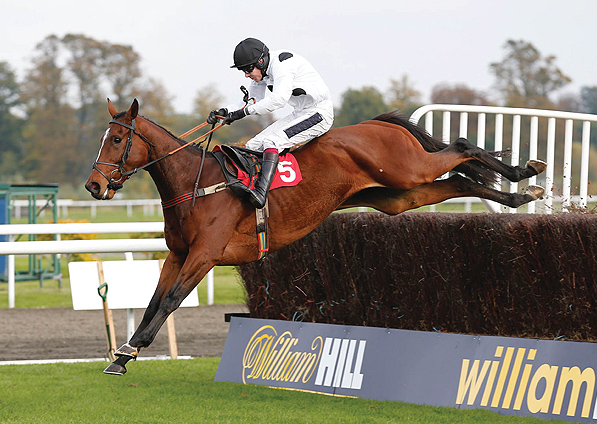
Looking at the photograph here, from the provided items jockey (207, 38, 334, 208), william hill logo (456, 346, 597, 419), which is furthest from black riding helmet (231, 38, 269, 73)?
william hill logo (456, 346, 597, 419)

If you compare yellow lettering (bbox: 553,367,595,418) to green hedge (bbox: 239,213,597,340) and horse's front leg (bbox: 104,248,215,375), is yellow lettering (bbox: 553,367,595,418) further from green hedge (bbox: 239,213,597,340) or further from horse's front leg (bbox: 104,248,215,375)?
horse's front leg (bbox: 104,248,215,375)

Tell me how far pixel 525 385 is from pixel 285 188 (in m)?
1.87

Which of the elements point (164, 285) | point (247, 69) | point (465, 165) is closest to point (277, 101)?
point (247, 69)

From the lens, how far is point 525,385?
4508mm

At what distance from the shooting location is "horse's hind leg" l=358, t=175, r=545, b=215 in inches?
212

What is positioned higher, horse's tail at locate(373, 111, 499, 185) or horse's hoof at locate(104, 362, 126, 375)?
horse's tail at locate(373, 111, 499, 185)

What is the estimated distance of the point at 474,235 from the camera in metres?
5.09

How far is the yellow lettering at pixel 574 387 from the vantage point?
426 cm

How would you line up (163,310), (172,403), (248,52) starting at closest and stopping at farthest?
1. (163,310)
2. (248,52)
3. (172,403)

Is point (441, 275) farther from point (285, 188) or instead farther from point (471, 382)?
point (285, 188)

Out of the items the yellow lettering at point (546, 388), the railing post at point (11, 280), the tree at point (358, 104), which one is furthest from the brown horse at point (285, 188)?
the tree at point (358, 104)

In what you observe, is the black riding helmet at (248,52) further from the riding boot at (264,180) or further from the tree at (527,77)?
the tree at (527,77)

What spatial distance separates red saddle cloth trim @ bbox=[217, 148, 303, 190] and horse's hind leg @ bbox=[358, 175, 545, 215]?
542 millimetres

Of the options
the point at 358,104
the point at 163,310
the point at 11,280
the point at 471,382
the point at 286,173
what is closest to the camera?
the point at 163,310
